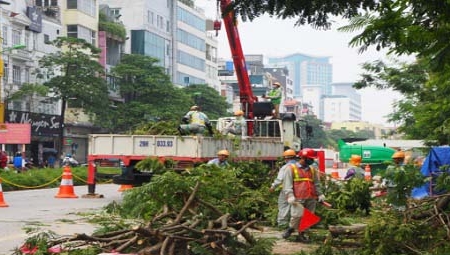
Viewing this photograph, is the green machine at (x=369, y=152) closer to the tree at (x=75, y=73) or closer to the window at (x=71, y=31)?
the tree at (x=75, y=73)

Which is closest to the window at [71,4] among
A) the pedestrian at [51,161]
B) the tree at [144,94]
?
the tree at [144,94]

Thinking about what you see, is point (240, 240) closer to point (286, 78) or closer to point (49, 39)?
point (49, 39)

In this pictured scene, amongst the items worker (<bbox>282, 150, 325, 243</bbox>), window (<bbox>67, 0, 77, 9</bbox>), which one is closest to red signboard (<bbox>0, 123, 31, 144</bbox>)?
worker (<bbox>282, 150, 325, 243</bbox>)

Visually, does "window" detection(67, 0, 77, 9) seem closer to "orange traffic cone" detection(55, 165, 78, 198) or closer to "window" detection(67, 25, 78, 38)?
"window" detection(67, 25, 78, 38)

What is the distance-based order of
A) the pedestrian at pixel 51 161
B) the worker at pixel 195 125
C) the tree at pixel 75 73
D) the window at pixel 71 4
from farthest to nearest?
the window at pixel 71 4
the pedestrian at pixel 51 161
the tree at pixel 75 73
the worker at pixel 195 125

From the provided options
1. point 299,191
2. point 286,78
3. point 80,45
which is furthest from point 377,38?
point 286,78

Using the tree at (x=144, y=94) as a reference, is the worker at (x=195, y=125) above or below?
below

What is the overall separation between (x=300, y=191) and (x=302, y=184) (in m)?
0.11

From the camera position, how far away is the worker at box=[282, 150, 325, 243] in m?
11.0

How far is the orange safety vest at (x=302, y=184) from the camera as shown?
1112 cm

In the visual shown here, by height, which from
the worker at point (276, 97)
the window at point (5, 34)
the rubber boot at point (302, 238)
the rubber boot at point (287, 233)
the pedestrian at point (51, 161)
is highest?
the window at point (5, 34)

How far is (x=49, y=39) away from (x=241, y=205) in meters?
47.9

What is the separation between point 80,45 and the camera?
51.4 m

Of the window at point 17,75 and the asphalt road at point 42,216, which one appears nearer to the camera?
the asphalt road at point 42,216
